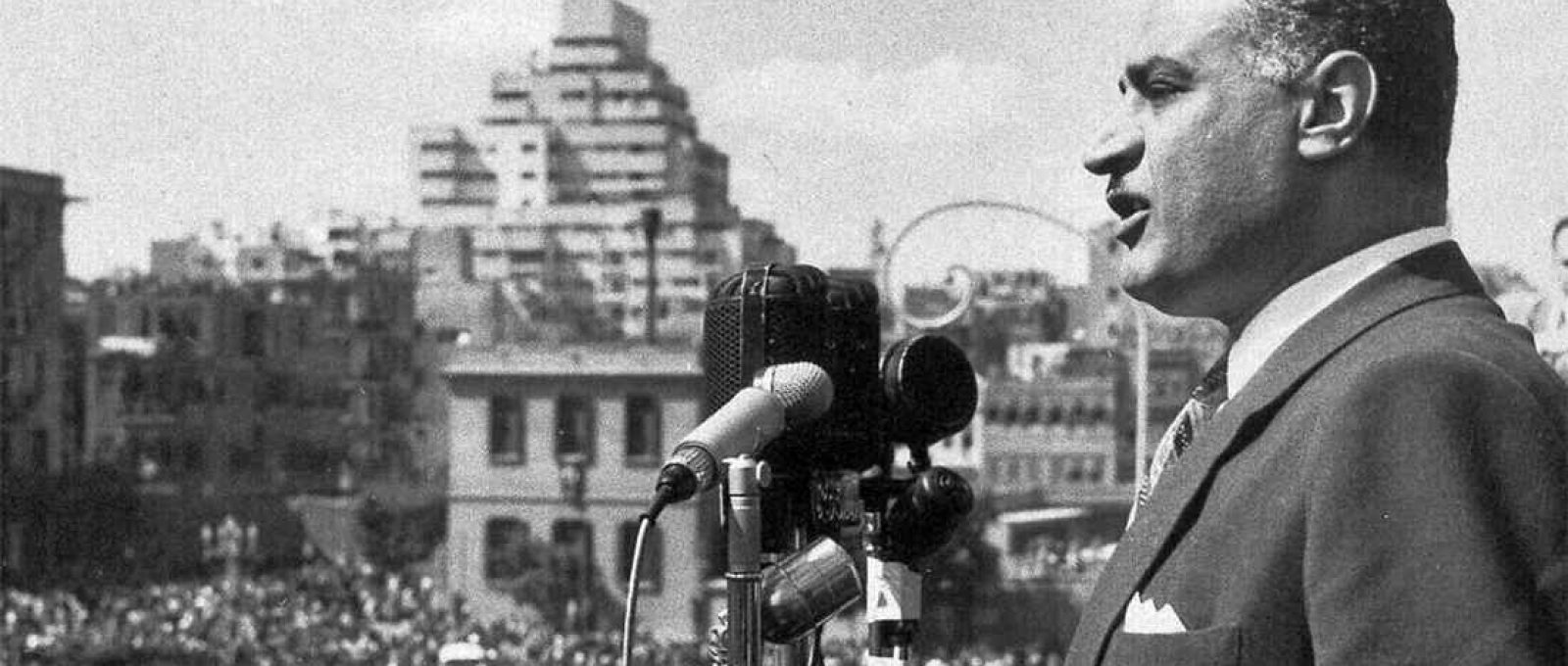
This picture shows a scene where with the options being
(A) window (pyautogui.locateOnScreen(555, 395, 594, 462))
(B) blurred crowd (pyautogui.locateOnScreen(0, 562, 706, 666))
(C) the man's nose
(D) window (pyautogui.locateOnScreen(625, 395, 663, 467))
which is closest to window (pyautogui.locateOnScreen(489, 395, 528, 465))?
(A) window (pyautogui.locateOnScreen(555, 395, 594, 462))

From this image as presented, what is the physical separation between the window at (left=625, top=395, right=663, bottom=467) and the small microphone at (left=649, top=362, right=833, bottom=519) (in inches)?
1806

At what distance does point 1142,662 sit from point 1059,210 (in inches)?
1066

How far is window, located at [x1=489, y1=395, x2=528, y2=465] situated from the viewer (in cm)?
5072

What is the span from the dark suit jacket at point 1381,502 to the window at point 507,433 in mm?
48763

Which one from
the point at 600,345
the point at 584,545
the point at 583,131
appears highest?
the point at 583,131

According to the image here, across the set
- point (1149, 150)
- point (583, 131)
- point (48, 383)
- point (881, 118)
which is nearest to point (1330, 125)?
point (1149, 150)

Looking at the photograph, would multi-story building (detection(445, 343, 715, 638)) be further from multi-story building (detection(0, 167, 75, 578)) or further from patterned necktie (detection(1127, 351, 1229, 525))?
patterned necktie (detection(1127, 351, 1229, 525))

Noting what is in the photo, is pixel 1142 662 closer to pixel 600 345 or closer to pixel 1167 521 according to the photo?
pixel 1167 521

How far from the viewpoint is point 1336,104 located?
191 cm

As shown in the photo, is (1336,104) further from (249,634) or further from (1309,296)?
(249,634)

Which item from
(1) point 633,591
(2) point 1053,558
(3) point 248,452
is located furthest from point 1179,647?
(3) point 248,452

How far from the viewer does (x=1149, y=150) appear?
6.60 ft

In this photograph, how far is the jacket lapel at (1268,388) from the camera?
1.90 m

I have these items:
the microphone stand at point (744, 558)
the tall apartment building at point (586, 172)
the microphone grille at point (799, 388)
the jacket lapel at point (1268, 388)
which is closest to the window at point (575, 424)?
the tall apartment building at point (586, 172)
